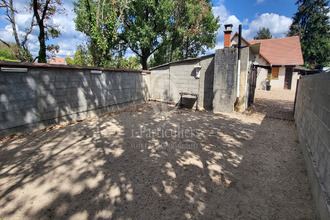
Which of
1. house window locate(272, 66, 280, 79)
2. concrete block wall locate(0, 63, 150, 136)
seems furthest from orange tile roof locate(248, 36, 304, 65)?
concrete block wall locate(0, 63, 150, 136)

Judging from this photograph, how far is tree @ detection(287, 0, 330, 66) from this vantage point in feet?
82.1

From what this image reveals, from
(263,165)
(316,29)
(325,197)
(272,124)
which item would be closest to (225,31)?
(272,124)

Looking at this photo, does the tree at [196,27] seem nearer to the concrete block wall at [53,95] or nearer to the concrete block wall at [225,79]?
the concrete block wall at [225,79]

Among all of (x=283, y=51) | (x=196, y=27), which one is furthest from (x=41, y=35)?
(x=283, y=51)

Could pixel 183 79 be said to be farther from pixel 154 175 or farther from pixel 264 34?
pixel 264 34

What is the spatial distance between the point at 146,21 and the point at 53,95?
1212 cm

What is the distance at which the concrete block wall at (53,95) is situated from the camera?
4.42 m

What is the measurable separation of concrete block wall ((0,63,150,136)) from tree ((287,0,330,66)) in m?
30.7

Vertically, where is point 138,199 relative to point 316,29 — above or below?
below

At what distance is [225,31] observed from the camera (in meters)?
7.55

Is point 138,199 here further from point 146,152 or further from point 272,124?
point 272,124

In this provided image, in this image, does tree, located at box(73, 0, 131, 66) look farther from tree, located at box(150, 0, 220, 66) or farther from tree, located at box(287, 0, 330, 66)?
tree, located at box(287, 0, 330, 66)

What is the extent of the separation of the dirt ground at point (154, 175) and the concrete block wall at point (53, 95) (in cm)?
61

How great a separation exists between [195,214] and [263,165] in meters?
1.95
